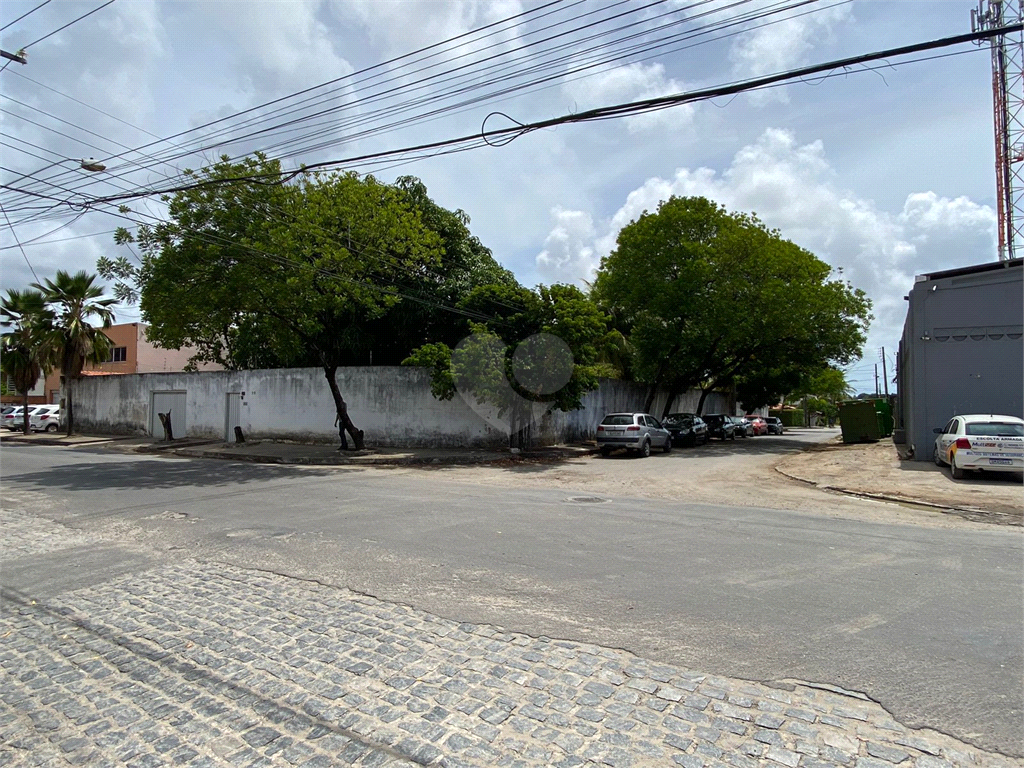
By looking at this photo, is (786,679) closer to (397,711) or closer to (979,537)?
(397,711)

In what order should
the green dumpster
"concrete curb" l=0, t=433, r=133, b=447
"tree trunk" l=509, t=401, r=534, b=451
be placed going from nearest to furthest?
1. "tree trunk" l=509, t=401, r=534, b=451
2. the green dumpster
3. "concrete curb" l=0, t=433, r=133, b=447

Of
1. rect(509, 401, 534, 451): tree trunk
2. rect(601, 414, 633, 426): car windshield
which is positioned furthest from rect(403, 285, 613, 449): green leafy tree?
rect(601, 414, 633, 426): car windshield

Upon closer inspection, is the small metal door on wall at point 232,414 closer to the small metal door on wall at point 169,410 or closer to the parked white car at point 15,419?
the small metal door on wall at point 169,410

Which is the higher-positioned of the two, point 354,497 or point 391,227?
point 391,227

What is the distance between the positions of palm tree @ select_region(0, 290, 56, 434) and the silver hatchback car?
1012 inches

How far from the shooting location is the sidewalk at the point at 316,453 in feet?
66.0

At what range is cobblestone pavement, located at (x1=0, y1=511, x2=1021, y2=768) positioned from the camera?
3211 millimetres

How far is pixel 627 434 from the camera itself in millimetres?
22656

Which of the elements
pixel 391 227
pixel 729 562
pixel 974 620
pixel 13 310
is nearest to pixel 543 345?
pixel 391 227

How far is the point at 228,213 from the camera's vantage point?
17281 millimetres

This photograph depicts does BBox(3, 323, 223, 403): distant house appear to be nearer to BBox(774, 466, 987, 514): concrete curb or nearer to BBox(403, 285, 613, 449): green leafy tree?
BBox(403, 285, 613, 449): green leafy tree

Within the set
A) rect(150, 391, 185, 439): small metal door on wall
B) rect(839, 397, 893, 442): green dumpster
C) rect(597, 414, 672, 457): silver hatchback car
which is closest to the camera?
rect(597, 414, 672, 457): silver hatchback car

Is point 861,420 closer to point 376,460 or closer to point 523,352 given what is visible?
point 523,352

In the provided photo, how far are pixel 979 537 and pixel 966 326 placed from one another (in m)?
13.1
